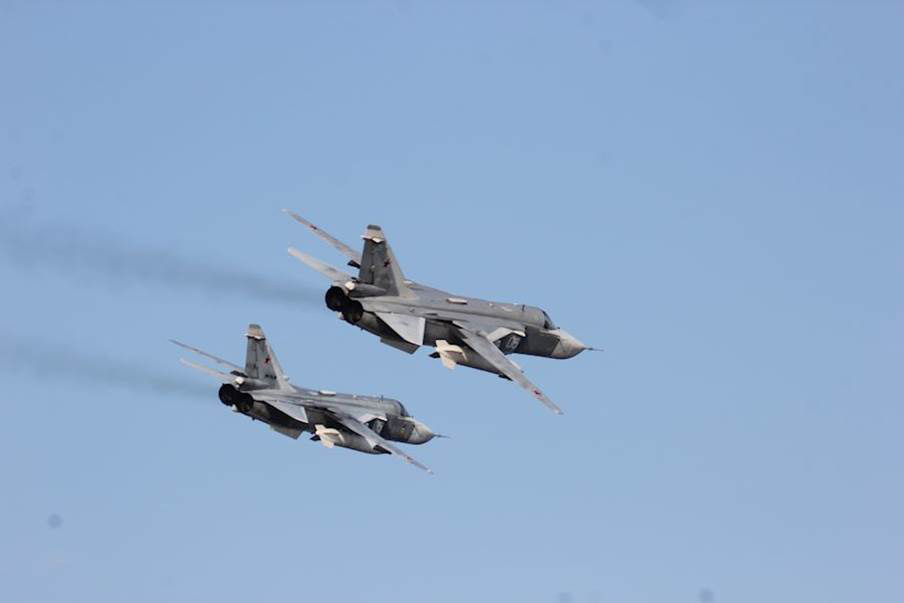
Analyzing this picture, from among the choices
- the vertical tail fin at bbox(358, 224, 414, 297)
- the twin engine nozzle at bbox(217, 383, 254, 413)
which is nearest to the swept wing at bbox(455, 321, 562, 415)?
the vertical tail fin at bbox(358, 224, 414, 297)

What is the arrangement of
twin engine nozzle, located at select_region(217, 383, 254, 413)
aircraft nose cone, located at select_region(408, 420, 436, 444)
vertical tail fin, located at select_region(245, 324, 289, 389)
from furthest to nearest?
aircraft nose cone, located at select_region(408, 420, 436, 444), vertical tail fin, located at select_region(245, 324, 289, 389), twin engine nozzle, located at select_region(217, 383, 254, 413)

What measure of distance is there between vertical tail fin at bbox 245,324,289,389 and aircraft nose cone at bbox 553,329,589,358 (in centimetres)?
1529

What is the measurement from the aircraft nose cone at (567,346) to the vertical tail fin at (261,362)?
15.3 metres

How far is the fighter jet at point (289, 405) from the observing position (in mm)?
129750

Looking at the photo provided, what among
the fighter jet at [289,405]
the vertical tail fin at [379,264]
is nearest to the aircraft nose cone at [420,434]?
the fighter jet at [289,405]

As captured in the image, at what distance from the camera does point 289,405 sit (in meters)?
130

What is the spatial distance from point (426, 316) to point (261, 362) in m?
8.57

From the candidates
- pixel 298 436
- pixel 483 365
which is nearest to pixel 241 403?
pixel 298 436

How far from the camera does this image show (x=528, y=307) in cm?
13762

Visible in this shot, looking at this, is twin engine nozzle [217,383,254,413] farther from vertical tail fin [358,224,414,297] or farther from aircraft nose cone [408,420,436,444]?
aircraft nose cone [408,420,436,444]

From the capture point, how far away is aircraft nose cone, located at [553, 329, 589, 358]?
455ft

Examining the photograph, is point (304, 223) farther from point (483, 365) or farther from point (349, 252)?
point (483, 365)

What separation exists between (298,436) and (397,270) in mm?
9684

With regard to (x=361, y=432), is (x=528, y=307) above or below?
above
